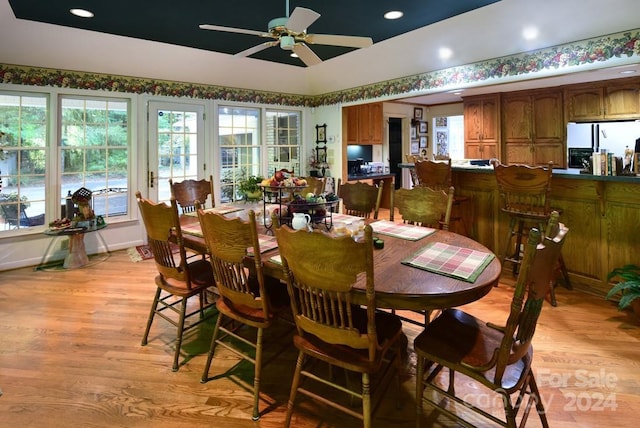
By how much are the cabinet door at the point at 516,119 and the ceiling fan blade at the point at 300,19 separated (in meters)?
5.21

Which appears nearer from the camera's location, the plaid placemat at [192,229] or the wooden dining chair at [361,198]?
the plaid placemat at [192,229]

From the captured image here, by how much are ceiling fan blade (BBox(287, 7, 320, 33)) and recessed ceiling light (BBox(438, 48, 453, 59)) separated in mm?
2472

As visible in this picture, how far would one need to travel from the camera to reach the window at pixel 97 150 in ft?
15.1

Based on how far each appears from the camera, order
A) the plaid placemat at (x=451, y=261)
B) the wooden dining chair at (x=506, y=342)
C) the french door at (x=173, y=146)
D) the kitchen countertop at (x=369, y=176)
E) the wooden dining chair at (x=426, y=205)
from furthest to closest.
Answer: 1. the kitchen countertop at (x=369, y=176)
2. the french door at (x=173, y=146)
3. the wooden dining chair at (x=426, y=205)
4. the plaid placemat at (x=451, y=261)
5. the wooden dining chair at (x=506, y=342)

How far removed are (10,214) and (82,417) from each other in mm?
3621

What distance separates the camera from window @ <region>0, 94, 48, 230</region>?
4.20 meters

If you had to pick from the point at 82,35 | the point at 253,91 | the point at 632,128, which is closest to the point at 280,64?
the point at 253,91

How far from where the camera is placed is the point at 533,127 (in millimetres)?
6160

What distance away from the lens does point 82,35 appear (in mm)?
4066

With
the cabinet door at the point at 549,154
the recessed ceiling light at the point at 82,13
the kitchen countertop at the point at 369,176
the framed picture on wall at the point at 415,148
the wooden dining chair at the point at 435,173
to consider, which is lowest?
the wooden dining chair at the point at 435,173

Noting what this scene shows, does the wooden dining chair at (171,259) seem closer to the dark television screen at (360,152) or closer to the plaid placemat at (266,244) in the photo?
the plaid placemat at (266,244)

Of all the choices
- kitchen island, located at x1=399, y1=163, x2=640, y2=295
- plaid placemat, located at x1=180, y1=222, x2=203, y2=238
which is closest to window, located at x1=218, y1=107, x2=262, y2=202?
plaid placemat, located at x1=180, y1=222, x2=203, y2=238

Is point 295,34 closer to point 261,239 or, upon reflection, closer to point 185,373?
point 261,239

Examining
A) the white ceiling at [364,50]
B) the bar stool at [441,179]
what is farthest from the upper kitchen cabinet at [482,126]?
the bar stool at [441,179]
